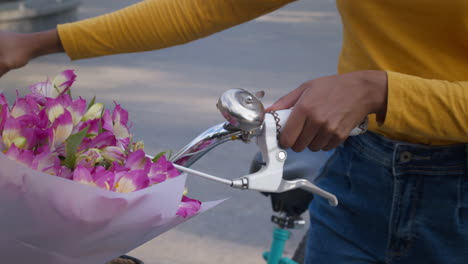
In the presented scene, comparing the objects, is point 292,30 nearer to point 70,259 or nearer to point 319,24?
point 319,24

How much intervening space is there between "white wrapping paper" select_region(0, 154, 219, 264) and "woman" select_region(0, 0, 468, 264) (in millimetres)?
261

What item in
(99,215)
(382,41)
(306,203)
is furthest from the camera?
(306,203)

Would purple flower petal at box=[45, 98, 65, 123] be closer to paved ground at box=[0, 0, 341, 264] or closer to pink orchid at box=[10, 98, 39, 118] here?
pink orchid at box=[10, 98, 39, 118]

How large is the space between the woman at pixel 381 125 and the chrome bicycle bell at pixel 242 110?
101mm

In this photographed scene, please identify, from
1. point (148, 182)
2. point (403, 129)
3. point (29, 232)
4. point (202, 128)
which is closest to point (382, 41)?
point (403, 129)

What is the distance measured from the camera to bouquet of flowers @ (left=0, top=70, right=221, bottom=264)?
730 mm

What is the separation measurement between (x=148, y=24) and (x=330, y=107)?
448 mm

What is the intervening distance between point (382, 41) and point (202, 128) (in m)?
3.53

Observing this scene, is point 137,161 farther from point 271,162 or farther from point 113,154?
point 271,162

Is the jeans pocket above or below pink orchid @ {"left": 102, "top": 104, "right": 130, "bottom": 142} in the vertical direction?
below

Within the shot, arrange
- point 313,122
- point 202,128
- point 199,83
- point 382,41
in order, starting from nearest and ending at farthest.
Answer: point 313,122
point 382,41
point 202,128
point 199,83

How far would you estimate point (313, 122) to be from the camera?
2.99ft

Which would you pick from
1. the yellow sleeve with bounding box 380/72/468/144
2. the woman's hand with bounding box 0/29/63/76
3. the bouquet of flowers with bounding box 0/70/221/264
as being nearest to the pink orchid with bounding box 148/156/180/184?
the bouquet of flowers with bounding box 0/70/221/264

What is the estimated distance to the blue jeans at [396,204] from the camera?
1186mm
